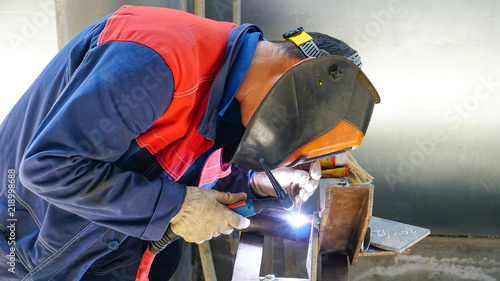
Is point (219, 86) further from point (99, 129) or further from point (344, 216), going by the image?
point (344, 216)

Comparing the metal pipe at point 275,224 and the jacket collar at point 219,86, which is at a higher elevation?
the jacket collar at point 219,86

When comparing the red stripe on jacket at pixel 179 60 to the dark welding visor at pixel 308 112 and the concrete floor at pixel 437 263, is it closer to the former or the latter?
the dark welding visor at pixel 308 112

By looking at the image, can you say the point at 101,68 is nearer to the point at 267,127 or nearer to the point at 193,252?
the point at 267,127

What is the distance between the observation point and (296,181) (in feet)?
7.22

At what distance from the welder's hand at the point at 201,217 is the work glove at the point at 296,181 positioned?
54 centimetres

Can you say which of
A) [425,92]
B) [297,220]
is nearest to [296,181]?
[297,220]

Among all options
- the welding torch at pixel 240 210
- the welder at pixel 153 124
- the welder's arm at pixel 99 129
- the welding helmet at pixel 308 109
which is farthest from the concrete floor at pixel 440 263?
the welder's arm at pixel 99 129

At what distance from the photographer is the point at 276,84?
1390 mm

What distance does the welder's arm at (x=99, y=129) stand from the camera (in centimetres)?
121

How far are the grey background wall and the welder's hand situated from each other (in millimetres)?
1677

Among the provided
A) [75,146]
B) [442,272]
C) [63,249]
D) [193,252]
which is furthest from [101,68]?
[442,272]

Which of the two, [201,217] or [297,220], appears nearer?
[201,217]

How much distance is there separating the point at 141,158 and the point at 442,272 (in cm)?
279

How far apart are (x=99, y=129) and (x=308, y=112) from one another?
64 cm
